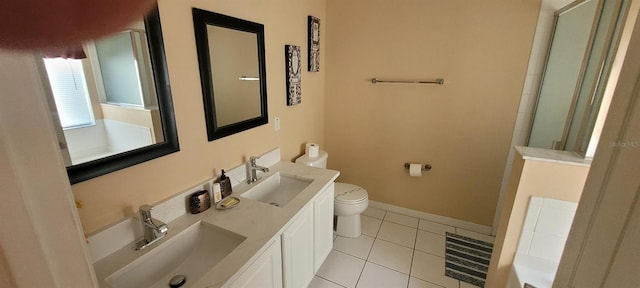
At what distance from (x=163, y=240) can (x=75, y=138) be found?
53 centimetres

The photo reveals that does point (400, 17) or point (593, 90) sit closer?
point (593, 90)

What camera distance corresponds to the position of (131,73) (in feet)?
3.48

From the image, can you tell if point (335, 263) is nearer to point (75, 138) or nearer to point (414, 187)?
point (414, 187)

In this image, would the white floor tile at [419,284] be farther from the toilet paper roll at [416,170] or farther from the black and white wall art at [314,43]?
the black and white wall art at [314,43]

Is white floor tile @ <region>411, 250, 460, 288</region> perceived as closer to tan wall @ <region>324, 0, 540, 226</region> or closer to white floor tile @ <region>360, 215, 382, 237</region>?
white floor tile @ <region>360, 215, 382, 237</region>

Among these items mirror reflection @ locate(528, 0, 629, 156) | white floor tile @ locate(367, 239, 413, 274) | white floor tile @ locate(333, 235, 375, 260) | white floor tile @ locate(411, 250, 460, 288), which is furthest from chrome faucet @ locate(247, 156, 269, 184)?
mirror reflection @ locate(528, 0, 629, 156)

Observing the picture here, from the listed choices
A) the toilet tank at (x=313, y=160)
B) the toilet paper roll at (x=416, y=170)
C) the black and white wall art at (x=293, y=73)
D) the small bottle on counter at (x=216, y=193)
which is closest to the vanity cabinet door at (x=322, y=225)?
the toilet tank at (x=313, y=160)

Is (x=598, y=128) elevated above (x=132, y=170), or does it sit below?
above

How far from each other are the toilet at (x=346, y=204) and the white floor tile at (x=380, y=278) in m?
0.40

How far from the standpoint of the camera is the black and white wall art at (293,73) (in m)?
2.04

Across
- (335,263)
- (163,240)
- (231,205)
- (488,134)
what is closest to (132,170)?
(163,240)

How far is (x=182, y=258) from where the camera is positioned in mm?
1192

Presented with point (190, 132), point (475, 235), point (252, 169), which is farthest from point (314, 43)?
point (475, 235)

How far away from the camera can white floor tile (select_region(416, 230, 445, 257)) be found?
2.24 metres
